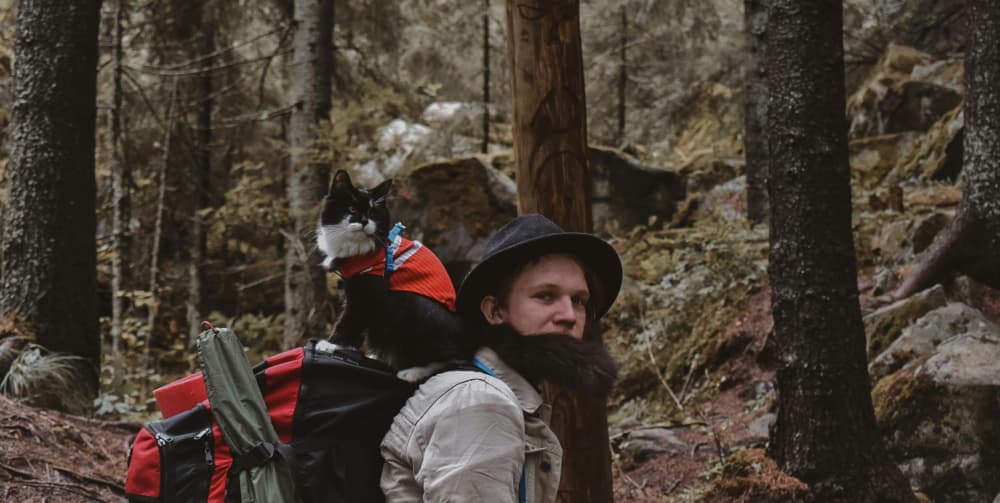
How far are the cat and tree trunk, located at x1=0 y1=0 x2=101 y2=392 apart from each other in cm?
422

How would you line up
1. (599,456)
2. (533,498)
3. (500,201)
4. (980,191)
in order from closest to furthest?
(533,498) < (599,456) < (980,191) < (500,201)

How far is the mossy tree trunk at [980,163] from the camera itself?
23.9 ft

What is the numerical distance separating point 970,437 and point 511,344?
4.78 meters

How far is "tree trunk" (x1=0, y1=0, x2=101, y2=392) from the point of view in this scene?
23.2 feet

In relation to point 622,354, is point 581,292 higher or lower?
higher

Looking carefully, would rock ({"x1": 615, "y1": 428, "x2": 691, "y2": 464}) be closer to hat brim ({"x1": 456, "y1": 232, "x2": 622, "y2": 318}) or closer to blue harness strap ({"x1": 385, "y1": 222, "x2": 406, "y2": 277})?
blue harness strap ({"x1": 385, "y1": 222, "x2": 406, "y2": 277})

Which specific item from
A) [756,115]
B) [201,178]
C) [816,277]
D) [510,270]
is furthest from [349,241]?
[201,178]

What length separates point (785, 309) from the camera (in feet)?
18.2

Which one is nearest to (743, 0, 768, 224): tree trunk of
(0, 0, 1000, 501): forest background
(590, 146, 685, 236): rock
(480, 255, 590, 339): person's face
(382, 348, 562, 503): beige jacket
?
(0, 0, 1000, 501): forest background

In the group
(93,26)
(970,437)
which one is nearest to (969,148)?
(970,437)

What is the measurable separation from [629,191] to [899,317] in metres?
7.30

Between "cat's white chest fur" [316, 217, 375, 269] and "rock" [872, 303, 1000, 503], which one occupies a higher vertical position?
"cat's white chest fur" [316, 217, 375, 269]

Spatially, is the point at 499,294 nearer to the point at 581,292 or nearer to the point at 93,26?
the point at 581,292

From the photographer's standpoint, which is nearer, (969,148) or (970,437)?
(970,437)
